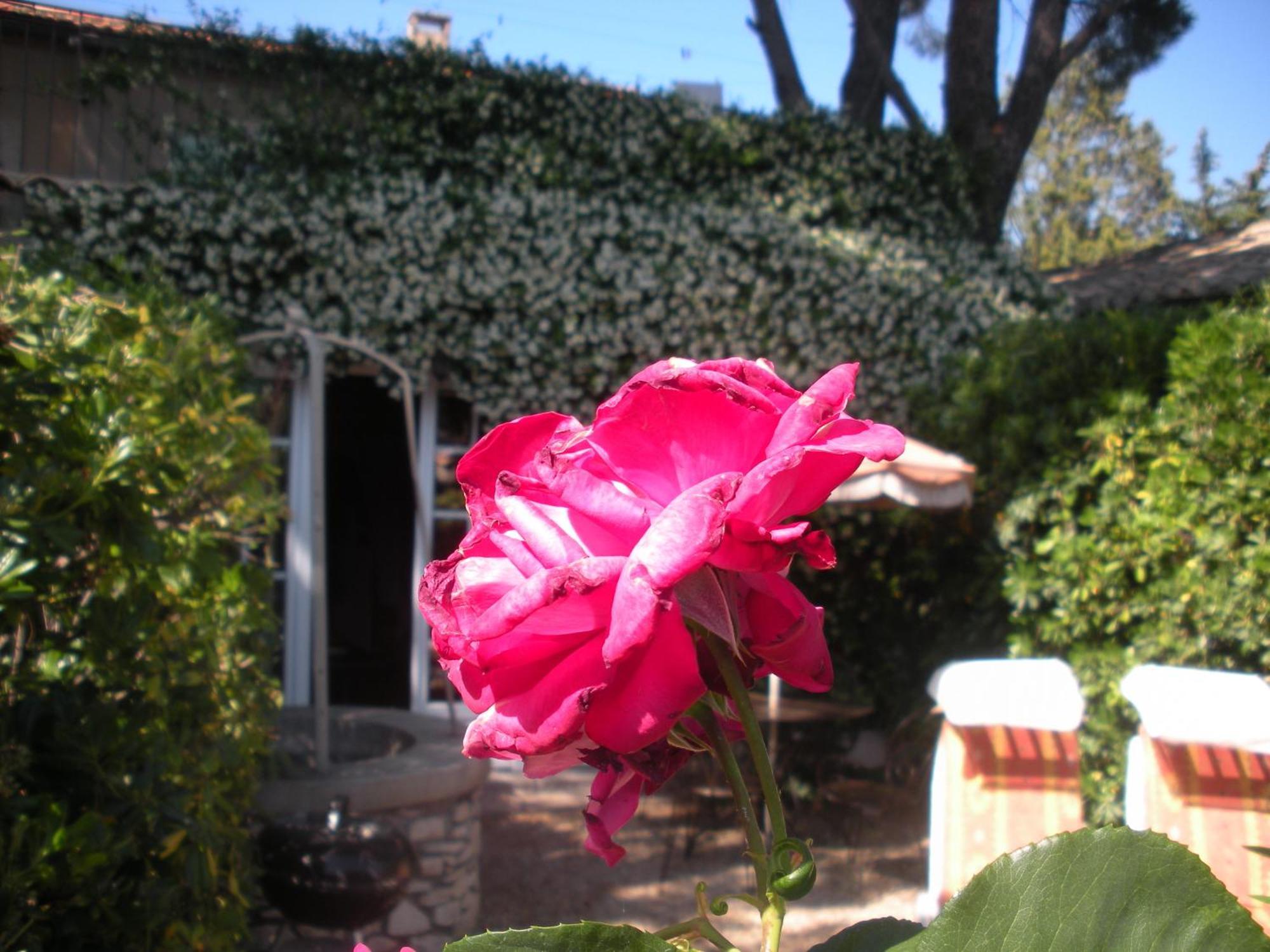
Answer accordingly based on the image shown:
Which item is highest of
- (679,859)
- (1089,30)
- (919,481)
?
(1089,30)

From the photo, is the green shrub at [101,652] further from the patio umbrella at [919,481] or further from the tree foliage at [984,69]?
the tree foliage at [984,69]

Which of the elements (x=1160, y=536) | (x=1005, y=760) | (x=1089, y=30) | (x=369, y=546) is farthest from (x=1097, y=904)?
(x=1089, y=30)

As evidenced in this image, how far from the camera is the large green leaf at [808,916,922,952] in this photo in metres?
0.50

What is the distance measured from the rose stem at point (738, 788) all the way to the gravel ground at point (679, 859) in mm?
4061

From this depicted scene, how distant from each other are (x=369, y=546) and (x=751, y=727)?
415 inches

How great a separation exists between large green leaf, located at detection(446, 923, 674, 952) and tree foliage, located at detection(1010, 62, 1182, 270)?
27572 millimetres

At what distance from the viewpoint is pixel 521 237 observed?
22.5 feet

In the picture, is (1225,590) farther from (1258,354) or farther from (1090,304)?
(1090,304)

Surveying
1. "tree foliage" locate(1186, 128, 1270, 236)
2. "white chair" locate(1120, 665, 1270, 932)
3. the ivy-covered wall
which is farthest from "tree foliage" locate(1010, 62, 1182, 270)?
"white chair" locate(1120, 665, 1270, 932)

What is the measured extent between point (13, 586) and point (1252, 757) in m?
2.52

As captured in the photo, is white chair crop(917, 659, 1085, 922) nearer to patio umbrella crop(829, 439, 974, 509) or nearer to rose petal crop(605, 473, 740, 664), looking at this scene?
patio umbrella crop(829, 439, 974, 509)

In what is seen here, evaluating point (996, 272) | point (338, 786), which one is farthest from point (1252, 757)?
point (996, 272)

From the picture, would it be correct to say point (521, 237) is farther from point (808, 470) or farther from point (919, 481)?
point (808, 470)

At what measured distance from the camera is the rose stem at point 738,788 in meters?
0.49
